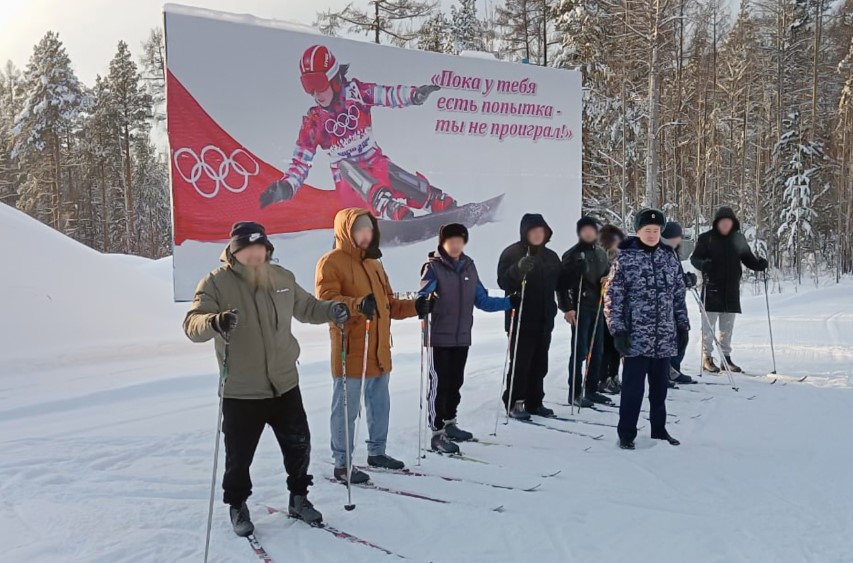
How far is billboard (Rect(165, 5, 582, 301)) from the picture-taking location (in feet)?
28.2

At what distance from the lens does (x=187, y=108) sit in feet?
27.9

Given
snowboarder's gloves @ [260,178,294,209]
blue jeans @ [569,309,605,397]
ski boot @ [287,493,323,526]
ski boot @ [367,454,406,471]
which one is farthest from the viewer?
snowboarder's gloves @ [260,178,294,209]

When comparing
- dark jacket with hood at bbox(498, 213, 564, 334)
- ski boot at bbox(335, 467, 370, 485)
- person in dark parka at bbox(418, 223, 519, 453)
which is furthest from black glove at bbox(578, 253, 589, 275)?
ski boot at bbox(335, 467, 370, 485)

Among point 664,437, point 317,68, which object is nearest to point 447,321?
point 664,437

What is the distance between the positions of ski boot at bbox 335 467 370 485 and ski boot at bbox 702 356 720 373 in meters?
5.12

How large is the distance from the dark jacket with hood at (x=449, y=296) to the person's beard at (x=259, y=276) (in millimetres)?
1564

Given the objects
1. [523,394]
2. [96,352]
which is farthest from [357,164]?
[523,394]

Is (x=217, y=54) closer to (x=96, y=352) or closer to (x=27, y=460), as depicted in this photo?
(x=96, y=352)

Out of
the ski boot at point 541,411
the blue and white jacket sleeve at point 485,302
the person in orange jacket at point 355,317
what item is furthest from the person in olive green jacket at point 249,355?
the ski boot at point 541,411

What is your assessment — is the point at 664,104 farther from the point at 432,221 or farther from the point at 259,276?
the point at 259,276

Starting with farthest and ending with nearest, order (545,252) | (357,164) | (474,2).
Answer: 1. (474,2)
2. (357,164)
3. (545,252)

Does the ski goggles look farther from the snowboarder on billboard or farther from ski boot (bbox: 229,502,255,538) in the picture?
ski boot (bbox: 229,502,255,538)

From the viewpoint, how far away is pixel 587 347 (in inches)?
247

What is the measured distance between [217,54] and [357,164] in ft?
8.51
